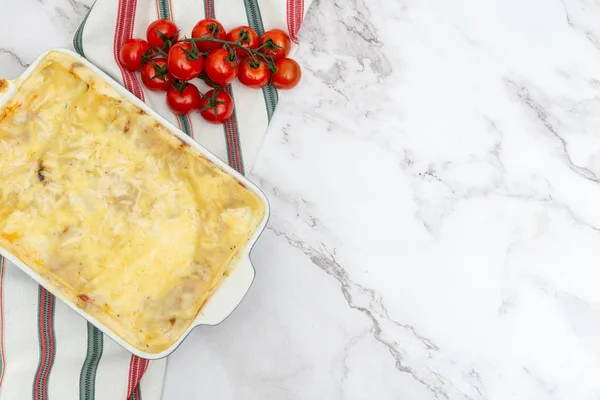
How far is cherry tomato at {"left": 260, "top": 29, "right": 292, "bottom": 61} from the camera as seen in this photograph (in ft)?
4.79

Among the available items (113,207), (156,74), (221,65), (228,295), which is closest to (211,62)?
(221,65)

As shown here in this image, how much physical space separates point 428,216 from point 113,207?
0.75 meters

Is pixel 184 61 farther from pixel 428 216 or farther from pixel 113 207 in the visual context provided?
pixel 428 216

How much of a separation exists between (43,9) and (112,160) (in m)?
0.45

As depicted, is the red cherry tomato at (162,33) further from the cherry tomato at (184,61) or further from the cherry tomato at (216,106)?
the cherry tomato at (216,106)

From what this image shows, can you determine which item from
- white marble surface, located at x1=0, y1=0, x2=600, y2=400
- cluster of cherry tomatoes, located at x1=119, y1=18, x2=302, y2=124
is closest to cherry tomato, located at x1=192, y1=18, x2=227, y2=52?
cluster of cherry tomatoes, located at x1=119, y1=18, x2=302, y2=124

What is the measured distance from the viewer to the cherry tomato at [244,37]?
1438 millimetres

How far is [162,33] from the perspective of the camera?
145 cm

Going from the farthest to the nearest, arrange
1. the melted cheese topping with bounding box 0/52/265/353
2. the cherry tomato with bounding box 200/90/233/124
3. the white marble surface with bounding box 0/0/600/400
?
1. the white marble surface with bounding box 0/0/600/400
2. the cherry tomato with bounding box 200/90/233/124
3. the melted cheese topping with bounding box 0/52/265/353

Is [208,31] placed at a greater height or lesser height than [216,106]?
greater

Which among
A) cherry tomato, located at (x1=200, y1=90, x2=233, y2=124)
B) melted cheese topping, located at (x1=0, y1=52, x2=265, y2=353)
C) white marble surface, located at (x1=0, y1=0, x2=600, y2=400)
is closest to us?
melted cheese topping, located at (x1=0, y1=52, x2=265, y2=353)

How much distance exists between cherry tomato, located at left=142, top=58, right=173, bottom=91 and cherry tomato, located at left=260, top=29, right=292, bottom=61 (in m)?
0.23

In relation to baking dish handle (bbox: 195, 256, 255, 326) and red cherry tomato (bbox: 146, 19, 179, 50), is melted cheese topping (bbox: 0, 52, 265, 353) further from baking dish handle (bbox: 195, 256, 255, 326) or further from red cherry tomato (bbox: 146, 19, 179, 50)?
red cherry tomato (bbox: 146, 19, 179, 50)

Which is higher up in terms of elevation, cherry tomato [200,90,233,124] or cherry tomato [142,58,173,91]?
cherry tomato [142,58,173,91]
